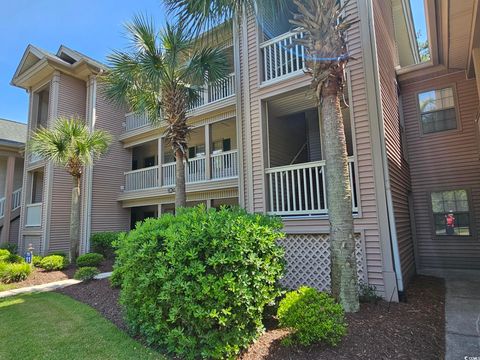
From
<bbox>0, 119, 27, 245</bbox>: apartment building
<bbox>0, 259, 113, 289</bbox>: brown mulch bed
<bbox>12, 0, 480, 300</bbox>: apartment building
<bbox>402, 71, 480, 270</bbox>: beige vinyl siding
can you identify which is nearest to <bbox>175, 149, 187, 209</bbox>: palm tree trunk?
Result: <bbox>12, 0, 480, 300</bbox>: apartment building

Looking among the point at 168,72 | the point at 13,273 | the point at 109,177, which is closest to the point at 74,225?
the point at 13,273

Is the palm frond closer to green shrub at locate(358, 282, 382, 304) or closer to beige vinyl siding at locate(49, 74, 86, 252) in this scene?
beige vinyl siding at locate(49, 74, 86, 252)

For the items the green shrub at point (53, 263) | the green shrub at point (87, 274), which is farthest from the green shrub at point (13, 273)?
the green shrub at point (87, 274)

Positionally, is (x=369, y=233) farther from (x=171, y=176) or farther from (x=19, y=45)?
(x=19, y=45)

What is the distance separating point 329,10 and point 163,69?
16.4 ft

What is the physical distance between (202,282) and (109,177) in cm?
1273

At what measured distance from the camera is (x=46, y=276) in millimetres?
10367

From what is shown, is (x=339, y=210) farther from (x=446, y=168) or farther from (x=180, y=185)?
(x=446, y=168)

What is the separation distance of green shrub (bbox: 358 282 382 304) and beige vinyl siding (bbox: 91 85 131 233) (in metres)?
12.4

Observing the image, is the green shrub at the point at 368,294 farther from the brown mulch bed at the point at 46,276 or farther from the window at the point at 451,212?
the brown mulch bed at the point at 46,276

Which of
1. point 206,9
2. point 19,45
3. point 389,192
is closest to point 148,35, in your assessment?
point 206,9

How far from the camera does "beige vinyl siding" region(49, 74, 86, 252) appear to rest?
13742 millimetres

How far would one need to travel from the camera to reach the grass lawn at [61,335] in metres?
4.25

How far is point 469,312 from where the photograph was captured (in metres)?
5.32
